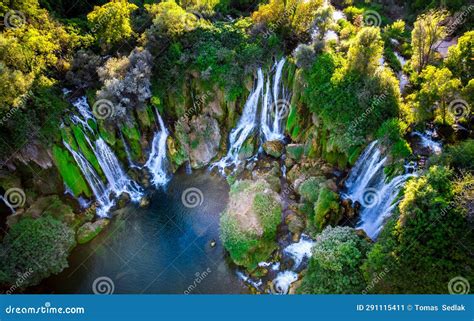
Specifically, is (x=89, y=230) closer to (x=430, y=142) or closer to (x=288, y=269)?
(x=288, y=269)

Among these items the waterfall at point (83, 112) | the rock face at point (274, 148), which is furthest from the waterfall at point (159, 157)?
the rock face at point (274, 148)

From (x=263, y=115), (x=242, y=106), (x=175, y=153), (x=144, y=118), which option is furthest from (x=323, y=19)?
(x=144, y=118)

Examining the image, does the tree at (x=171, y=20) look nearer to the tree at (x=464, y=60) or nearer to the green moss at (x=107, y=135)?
the green moss at (x=107, y=135)

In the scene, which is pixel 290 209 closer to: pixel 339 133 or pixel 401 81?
pixel 339 133

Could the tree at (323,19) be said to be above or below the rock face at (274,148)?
above

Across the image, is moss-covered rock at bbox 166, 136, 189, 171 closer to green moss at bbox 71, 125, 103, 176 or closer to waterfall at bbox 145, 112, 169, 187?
waterfall at bbox 145, 112, 169, 187
